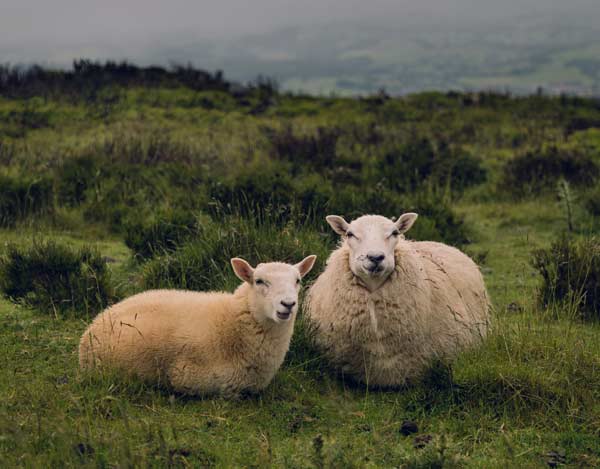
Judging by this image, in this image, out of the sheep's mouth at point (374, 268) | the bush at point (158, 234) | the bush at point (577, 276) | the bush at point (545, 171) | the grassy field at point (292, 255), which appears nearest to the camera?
the grassy field at point (292, 255)

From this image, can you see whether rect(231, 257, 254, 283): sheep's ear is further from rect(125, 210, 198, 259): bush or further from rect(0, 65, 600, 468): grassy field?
rect(125, 210, 198, 259): bush

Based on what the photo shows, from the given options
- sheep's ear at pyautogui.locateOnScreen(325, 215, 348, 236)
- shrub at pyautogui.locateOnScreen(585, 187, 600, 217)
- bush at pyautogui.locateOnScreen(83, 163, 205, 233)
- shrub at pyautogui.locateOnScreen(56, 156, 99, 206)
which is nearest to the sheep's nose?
sheep's ear at pyautogui.locateOnScreen(325, 215, 348, 236)

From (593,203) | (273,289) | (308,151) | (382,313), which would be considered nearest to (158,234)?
(382,313)

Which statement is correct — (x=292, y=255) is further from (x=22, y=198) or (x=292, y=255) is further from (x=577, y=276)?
(x=22, y=198)

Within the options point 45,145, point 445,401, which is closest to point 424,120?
point 45,145

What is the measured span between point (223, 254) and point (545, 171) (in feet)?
28.4

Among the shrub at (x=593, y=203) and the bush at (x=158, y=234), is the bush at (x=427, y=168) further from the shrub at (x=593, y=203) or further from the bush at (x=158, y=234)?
the bush at (x=158, y=234)

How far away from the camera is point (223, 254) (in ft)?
22.9

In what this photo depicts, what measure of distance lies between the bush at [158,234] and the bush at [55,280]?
4.22ft

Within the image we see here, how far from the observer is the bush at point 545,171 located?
1305 cm

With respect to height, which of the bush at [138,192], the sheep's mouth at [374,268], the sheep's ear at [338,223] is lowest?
the bush at [138,192]

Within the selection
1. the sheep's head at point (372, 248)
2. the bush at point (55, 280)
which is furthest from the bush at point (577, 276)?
the bush at point (55, 280)

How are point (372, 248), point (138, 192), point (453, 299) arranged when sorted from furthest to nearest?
point (138, 192) < point (453, 299) < point (372, 248)

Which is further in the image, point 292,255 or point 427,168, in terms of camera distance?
point 427,168
